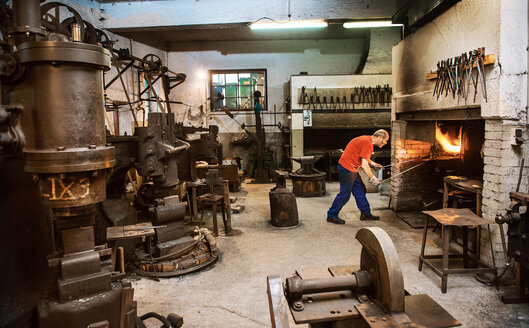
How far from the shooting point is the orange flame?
20.2 ft

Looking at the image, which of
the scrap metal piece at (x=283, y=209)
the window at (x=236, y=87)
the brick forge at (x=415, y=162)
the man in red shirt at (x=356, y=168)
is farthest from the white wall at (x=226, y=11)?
the window at (x=236, y=87)

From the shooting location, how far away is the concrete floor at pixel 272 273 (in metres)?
3.37

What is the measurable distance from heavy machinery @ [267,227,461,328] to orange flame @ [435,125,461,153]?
16.2ft

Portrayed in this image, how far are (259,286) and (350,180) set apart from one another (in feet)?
9.56

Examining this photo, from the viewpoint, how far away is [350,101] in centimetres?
1009

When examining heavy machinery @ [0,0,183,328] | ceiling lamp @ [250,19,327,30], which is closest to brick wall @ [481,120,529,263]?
heavy machinery @ [0,0,183,328]

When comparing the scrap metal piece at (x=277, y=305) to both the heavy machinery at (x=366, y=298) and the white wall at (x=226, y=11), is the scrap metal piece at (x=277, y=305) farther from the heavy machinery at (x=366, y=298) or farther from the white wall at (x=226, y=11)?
the white wall at (x=226, y=11)

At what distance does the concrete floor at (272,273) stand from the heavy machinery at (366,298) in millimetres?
1545

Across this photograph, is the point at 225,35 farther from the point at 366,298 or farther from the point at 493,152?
the point at 366,298

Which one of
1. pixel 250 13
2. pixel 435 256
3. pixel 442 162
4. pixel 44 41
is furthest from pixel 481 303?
pixel 250 13

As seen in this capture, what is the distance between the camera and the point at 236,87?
12305 millimetres

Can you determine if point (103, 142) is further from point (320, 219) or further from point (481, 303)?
point (320, 219)

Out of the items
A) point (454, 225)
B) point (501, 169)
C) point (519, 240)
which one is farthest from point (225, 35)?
point (519, 240)

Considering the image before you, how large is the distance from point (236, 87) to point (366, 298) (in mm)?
11014
